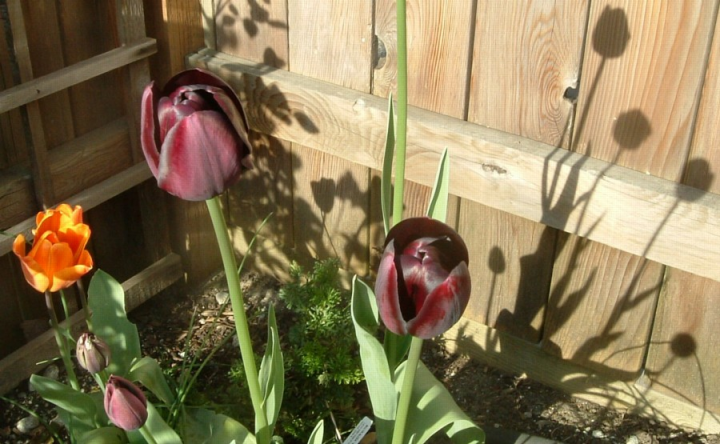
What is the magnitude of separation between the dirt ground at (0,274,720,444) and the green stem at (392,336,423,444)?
551 millimetres

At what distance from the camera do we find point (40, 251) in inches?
62.9

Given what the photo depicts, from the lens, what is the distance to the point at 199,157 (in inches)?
50.6

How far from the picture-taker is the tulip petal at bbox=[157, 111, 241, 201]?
4.17 ft

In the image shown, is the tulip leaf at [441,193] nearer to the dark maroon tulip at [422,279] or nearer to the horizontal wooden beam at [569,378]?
the dark maroon tulip at [422,279]

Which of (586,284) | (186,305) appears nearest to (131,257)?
(186,305)

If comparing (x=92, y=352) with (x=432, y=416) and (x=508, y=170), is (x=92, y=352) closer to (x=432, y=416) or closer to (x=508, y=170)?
(x=432, y=416)

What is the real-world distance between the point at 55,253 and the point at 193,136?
0.47 m

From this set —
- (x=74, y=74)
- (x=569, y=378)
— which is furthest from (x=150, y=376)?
(x=569, y=378)

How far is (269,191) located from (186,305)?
42 centimetres

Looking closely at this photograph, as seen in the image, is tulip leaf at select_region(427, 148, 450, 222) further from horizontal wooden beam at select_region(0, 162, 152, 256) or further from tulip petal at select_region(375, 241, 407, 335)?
horizontal wooden beam at select_region(0, 162, 152, 256)

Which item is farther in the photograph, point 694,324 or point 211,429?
point 694,324

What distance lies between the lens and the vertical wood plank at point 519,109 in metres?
1.92

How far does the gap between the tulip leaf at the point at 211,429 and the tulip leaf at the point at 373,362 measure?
0.26 meters

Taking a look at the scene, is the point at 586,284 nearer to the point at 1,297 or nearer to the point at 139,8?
the point at 139,8
